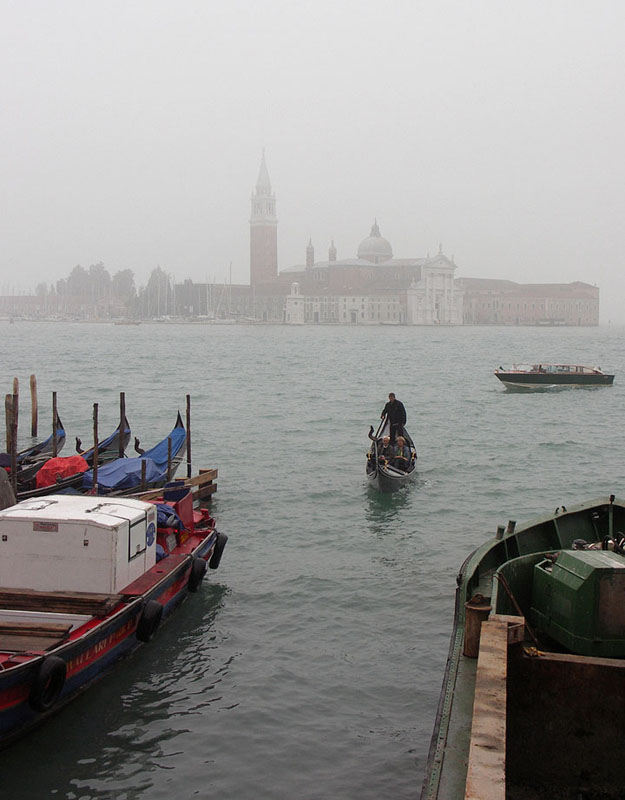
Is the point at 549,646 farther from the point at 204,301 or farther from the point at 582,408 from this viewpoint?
→ the point at 204,301

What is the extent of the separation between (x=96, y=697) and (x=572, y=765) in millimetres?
4129

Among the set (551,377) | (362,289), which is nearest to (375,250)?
(362,289)

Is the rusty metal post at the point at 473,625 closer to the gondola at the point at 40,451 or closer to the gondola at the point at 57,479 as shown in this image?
the gondola at the point at 57,479

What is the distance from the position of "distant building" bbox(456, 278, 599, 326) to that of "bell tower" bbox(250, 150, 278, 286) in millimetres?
32337

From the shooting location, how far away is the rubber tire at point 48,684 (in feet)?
22.5

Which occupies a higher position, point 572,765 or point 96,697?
point 572,765

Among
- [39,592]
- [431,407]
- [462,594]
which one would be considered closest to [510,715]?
[462,594]

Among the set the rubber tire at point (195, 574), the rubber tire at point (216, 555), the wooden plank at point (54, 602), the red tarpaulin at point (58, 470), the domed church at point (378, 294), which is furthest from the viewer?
the domed church at point (378, 294)

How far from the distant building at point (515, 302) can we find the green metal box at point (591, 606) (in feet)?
506

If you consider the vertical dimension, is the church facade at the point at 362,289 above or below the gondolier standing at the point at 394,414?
above

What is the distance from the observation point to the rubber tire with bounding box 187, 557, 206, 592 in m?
Answer: 10.1

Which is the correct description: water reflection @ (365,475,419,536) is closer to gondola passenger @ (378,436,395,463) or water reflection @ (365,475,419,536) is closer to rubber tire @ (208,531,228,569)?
gondola passenger @ (378,436,395,463)

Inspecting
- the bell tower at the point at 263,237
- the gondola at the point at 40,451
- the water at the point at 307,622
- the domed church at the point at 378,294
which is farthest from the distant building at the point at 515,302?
the gondola at the point at 40,451

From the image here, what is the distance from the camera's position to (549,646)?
616 centimetres
